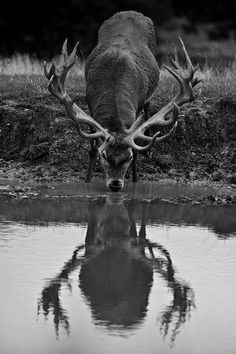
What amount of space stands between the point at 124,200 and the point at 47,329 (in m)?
4.51

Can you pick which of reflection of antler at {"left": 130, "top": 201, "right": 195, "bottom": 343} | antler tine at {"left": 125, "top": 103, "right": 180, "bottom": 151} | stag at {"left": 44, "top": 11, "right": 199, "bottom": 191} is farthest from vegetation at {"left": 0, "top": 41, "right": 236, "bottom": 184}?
reflection of antler at {"left": 130, "top": 201, "right": 195, "bottom": 343}

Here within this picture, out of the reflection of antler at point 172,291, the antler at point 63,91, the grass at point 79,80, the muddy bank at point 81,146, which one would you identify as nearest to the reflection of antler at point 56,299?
the reflection of antler at point 172,291

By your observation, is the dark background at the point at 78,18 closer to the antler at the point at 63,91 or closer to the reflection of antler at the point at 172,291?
the antler at the point at 63,91

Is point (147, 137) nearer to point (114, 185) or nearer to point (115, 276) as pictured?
point (114, 185)

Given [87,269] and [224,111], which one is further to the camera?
[224,111]

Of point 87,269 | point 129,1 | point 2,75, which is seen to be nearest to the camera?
point 87,269

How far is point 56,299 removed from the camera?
23.2 feet

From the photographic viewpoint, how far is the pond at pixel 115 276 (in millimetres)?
6387

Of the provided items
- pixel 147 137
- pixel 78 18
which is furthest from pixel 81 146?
pixel 78 18

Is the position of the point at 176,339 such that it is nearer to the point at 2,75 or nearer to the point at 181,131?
the point at 181,131

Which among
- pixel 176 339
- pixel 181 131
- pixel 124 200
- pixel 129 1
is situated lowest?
pixel 176 339

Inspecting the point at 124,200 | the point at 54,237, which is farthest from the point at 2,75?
the point at 54,237

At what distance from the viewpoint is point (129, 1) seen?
2445cm

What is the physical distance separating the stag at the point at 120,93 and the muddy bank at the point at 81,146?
0.33m
